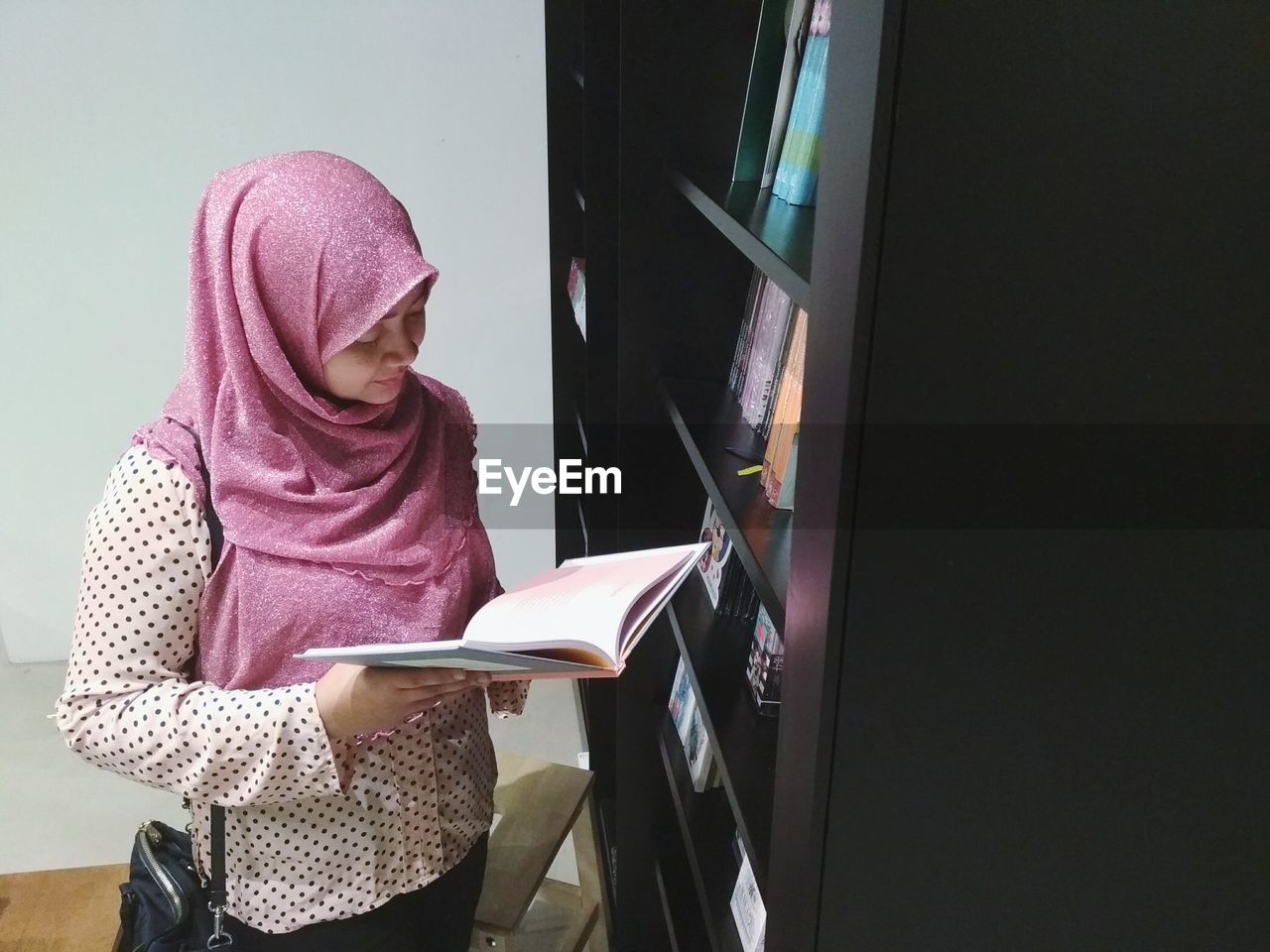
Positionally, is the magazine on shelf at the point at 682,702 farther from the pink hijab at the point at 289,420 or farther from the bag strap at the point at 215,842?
the bag strap at the point at 215,842

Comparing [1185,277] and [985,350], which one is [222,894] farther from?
[1185,277]

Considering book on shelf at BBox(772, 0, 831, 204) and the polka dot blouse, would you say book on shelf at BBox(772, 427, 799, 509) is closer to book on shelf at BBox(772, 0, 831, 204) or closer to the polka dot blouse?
book on shelf at BBox(772, 0, 831, 204)

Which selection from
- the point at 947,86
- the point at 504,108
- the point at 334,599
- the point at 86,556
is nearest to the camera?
the point at 947,86

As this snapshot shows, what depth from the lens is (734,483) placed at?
113cm

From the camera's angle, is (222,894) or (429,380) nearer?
(222,894)

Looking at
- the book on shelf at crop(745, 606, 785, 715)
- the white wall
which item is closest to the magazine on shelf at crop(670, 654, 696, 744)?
the book on shelf at crop(745, 606, 785, 715)

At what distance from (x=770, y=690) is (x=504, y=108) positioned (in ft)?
5.86

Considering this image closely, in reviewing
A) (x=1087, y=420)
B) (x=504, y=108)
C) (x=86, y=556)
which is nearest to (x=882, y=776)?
(x=1087, y=420)

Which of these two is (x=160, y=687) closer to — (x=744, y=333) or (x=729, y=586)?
(x=729, y=586)

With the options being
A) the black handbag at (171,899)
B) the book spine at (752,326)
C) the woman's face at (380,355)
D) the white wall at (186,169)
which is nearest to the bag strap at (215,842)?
the black handbag at (171,899)

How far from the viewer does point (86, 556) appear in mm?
1085

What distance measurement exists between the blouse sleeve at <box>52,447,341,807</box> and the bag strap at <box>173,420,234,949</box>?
15 millimetres

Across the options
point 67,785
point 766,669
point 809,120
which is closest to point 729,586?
point 766,669

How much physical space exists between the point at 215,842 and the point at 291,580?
346mm
